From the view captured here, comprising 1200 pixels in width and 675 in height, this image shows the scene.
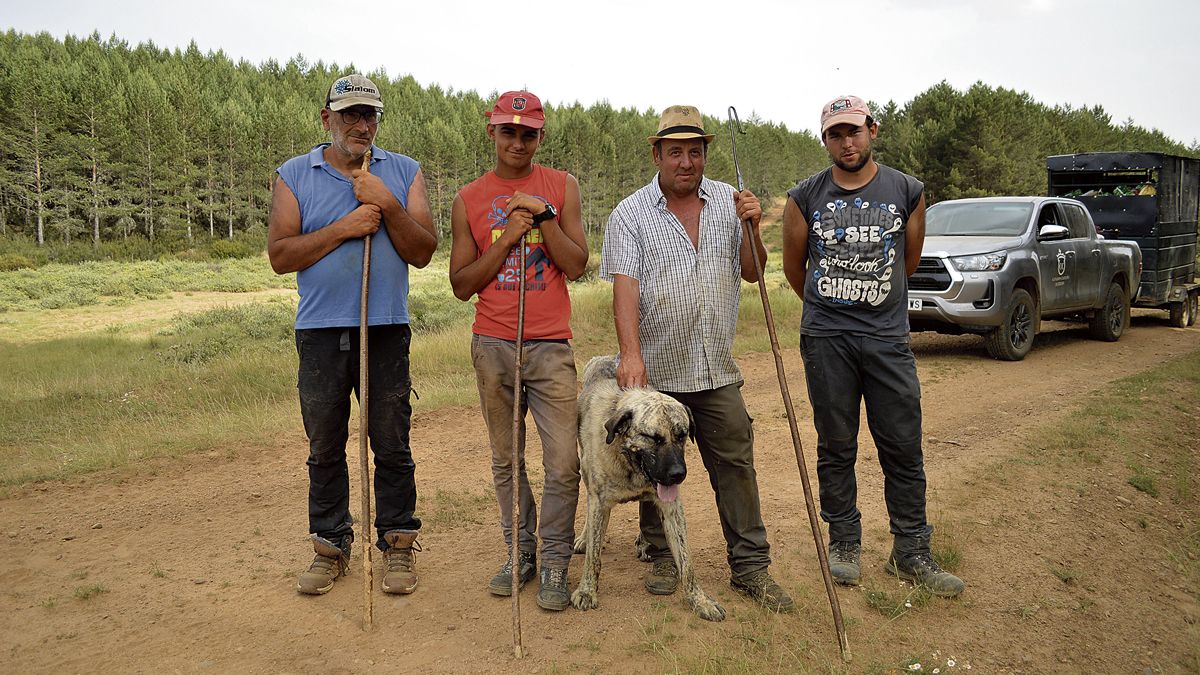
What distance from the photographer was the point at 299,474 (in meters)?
6.78

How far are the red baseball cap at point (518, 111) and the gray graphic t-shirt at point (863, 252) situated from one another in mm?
1571

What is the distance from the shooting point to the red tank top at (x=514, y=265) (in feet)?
13.5

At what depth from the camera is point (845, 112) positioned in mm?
4191

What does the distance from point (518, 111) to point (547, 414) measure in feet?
5.06

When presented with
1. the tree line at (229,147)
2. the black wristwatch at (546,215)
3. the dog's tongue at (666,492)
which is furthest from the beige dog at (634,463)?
the tree line at (229,147)

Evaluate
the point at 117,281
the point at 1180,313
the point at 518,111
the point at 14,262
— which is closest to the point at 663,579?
the point at 518,111

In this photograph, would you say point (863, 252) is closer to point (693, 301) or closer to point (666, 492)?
point (693, 301)

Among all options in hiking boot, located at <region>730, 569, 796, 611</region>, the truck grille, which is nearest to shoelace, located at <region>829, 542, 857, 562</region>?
hiking boot, located at <region>730, 569, 796, 611</region>

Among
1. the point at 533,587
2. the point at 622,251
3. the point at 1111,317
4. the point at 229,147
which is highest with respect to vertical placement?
the point at 229,147

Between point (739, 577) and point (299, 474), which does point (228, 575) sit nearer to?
point (299, 474)

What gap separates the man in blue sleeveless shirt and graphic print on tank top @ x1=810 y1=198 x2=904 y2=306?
2151 millimetres

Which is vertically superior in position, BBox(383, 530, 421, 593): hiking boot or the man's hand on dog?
the man's hand on dog

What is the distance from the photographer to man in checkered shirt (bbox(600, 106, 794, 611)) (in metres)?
4.01

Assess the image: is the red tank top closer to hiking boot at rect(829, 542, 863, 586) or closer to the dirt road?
the dirt road
